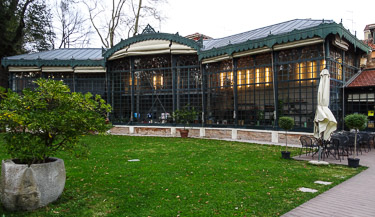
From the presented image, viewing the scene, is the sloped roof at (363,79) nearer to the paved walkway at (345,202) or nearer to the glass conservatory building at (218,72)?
the glass conservatory building at (218,72)

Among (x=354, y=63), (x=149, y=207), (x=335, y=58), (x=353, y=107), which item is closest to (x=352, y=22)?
(x=354, y=63)

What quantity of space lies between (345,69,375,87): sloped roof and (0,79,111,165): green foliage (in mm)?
13932

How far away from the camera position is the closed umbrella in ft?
29.5

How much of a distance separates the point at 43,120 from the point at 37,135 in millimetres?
624

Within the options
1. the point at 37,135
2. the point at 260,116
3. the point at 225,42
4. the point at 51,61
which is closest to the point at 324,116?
the point at 260,116

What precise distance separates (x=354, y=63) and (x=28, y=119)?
679 inches

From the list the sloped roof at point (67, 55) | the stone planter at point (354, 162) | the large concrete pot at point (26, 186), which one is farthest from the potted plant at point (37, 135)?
the sloped roof at point (67, 55)

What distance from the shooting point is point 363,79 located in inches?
589

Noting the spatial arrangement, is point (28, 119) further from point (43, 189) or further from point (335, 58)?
point (335, 58)

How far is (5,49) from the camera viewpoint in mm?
23578

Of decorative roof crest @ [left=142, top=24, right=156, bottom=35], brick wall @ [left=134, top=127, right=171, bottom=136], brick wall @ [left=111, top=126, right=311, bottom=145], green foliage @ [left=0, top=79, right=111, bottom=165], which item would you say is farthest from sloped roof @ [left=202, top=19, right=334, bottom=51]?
green foliage @ [left=0, top=79, right=111, bottom=165]

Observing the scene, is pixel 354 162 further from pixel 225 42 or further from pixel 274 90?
pixel 225 42

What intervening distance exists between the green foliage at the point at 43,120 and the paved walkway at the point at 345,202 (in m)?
4.31

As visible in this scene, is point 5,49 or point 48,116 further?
point 5,49
